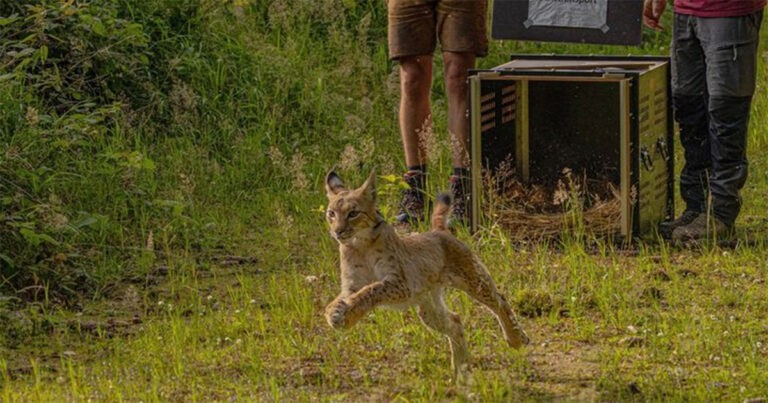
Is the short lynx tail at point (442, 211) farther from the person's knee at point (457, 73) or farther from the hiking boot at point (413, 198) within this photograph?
the person's knee at point (457, 73)

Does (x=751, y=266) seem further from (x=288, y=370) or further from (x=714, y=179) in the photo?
(x=288, y=370)

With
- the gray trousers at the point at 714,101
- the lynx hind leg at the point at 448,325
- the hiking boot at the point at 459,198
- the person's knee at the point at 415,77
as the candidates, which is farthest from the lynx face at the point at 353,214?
the person's knee at the point at 415,77

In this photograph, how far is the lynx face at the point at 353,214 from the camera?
6.07 m

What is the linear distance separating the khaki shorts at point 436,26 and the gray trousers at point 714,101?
3.52 ft

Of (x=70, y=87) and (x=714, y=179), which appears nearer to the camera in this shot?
(x=714, y=179)

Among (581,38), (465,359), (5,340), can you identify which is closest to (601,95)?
(581,38)

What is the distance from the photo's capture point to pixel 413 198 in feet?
29.4

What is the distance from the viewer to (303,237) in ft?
29.6

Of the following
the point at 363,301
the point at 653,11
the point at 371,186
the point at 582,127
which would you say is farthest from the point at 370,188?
the point at 653,11

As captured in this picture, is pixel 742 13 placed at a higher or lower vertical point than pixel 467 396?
higher

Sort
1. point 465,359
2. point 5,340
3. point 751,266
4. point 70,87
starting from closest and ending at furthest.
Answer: point 465,359, point 5,340, point 751,266, point 70,87

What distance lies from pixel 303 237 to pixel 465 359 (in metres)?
2.87

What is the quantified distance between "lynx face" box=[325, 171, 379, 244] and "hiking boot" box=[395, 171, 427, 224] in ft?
8.81

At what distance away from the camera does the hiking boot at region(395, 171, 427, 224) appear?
8.89 metres
